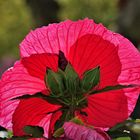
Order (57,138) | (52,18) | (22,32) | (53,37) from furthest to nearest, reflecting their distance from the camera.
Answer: (22,32) < (52,18) < (53,37) < (57,138)

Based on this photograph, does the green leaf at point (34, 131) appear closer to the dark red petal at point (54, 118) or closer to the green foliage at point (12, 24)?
the dark red petal at point (54, 118)

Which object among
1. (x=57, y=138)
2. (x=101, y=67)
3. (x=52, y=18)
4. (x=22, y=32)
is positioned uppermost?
(x=22, y=32)

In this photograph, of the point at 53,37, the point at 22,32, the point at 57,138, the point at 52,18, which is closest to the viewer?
the point at 57,138

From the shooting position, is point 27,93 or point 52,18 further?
point 52,18

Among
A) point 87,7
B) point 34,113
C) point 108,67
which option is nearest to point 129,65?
point 108,67

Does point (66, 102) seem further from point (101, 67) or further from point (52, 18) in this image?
point (52, 18)

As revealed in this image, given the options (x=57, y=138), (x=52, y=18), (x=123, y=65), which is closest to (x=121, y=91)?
(x=123, y=65)

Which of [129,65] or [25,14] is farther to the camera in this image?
[25,14]

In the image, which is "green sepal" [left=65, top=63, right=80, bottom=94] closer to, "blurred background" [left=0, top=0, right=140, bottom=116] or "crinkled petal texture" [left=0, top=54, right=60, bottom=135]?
"crinkled petal texture" [left=0, top=54, right=60, bottom=135]

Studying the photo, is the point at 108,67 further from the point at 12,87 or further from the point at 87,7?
the point at 87,7
